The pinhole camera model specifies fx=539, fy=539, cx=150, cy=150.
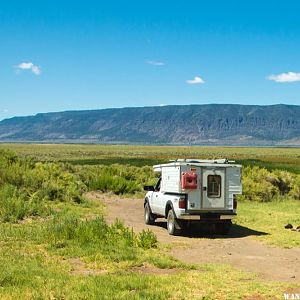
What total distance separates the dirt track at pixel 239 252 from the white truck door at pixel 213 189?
42.4 inches

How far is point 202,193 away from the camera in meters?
17.2

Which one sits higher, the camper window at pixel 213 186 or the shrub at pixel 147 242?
the camper window at pixel 213 186

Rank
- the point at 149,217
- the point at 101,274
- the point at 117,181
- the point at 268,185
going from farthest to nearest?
the point at 117,181, the point at 268,185, the point at 149,217, the point at 101,274

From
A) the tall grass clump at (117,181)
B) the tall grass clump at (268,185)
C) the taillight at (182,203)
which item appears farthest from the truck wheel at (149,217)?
the tall grass clump at (117,181)

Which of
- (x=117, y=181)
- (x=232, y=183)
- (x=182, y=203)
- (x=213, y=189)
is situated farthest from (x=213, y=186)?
(x=117, y=181)

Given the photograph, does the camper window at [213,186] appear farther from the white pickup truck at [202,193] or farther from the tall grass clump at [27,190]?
the tall grass clump at [27,190]

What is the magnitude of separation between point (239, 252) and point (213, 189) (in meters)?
3.38

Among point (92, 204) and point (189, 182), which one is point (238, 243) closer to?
point (189, 182)

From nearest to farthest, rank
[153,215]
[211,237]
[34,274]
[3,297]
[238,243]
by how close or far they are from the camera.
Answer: [3,297] < [34,274] < [238,243] < [211,237] < [153,215]

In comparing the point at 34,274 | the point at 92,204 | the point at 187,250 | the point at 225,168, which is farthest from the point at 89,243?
the point at 92,204

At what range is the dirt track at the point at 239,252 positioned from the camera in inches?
464

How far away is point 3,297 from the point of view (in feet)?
28.6

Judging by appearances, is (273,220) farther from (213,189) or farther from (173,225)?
(173,225)

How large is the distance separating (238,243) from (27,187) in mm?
13763
